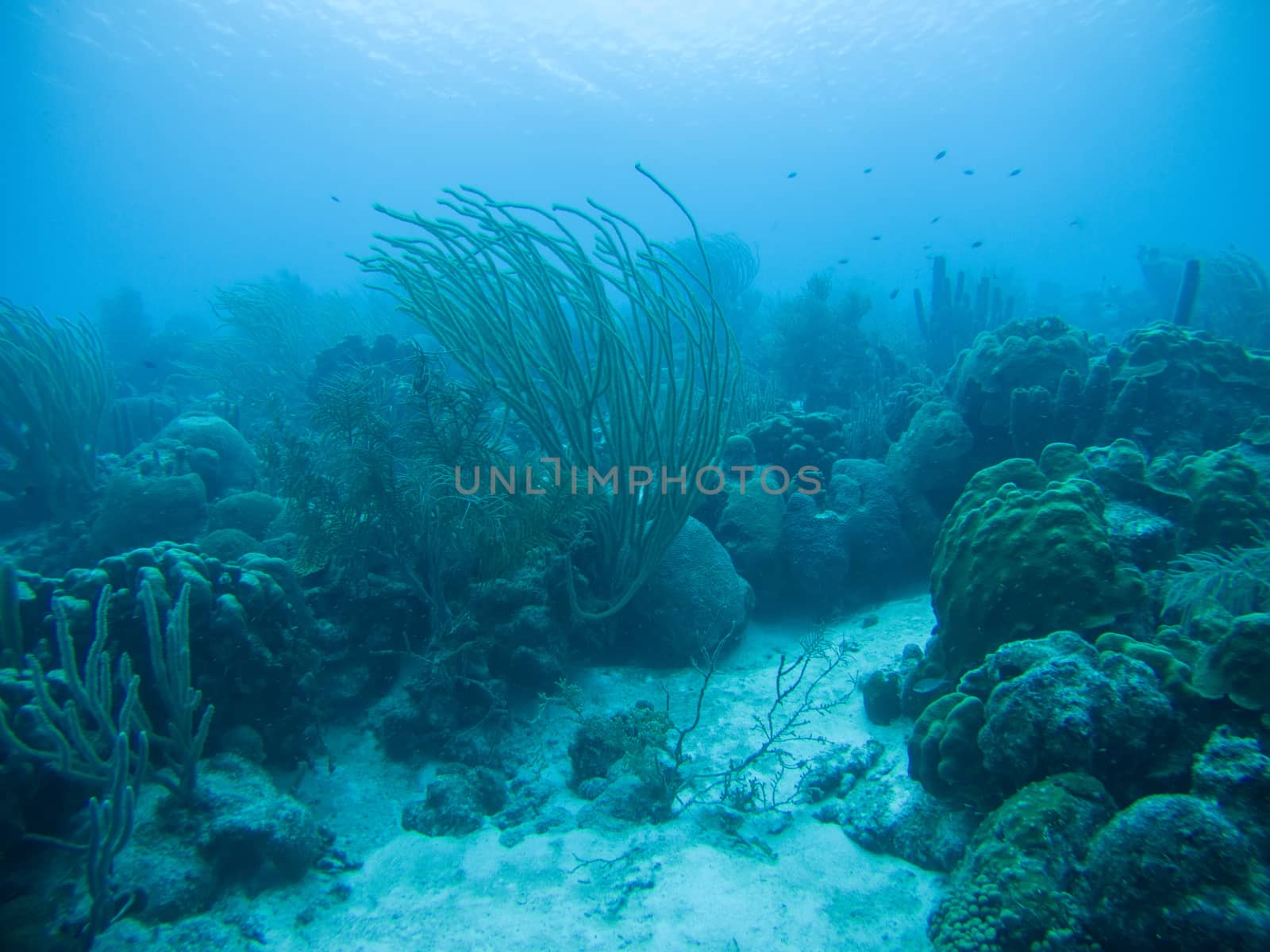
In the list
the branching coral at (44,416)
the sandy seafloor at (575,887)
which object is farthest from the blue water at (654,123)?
the sandy seafloor at (575,887)

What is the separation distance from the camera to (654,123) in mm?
57750

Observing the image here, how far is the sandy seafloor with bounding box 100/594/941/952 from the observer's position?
8.24 ft

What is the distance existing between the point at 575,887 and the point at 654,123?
221 ft

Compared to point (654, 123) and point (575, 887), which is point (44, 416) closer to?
point (575, 887)

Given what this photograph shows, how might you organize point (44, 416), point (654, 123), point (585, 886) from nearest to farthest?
point (585, 886) < point (44, 416) < point (654, 123)

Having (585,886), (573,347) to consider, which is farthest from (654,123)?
(585,886)

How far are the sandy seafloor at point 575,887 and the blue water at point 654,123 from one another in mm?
21164

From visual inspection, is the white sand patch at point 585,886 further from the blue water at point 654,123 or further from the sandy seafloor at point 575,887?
the blue water at point 654,123

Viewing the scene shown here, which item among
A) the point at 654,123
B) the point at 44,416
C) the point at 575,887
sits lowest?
the point at 575,887

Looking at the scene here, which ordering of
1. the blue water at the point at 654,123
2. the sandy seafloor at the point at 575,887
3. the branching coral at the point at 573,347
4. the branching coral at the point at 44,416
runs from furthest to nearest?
the blue water at the point at 654,123, the branching coral at the point at 44,416, the branching coral at the point at 573,347, the sandy seafloor at the point at 575,887

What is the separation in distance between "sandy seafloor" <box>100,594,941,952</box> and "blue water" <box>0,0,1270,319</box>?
21164 millimetres

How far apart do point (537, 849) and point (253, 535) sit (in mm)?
4896

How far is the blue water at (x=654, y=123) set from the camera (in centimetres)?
3791

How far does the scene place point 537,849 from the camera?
3123 mm
